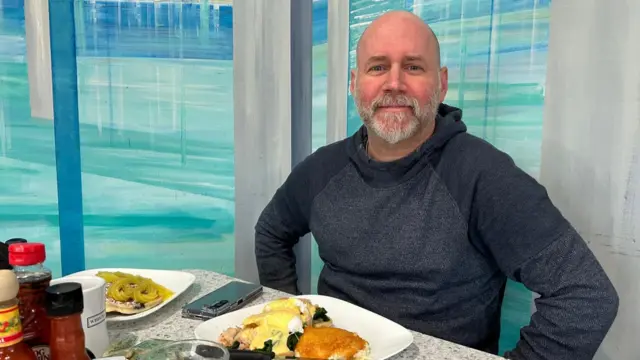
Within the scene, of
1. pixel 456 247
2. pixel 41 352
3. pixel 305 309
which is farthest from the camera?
pixel 456 247

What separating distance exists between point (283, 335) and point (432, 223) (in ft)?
1.56

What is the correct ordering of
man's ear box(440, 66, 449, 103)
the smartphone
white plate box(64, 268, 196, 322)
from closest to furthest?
the smartphone
white plate box(64, 268, 196, 322)
man's ear box(440, 66, 449, 103)

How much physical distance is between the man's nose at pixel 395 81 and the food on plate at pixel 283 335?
2.03 feet

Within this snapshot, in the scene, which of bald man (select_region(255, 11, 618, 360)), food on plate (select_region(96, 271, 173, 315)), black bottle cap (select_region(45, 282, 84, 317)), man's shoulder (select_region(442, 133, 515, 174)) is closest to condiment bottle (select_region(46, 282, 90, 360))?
black bottle cap (select_region(45, 282, 84, 317))

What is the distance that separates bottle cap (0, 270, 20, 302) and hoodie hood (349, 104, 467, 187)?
86 cm

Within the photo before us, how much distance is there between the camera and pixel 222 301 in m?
1.05

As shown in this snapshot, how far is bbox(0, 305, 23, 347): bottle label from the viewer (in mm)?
533

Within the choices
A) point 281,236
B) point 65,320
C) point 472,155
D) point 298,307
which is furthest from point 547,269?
point 65,320

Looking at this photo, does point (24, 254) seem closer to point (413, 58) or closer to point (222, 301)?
point (222, 301)

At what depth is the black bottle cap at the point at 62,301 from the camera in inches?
22.4

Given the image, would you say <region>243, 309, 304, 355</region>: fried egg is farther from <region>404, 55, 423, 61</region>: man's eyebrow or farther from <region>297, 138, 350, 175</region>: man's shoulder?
<region>404, 55, 423, 61</region>: man's eyebrow

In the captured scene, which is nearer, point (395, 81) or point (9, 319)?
point (9, 319)

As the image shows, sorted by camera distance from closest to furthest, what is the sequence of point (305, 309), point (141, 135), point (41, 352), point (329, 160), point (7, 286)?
point (7, 286), point (41, 352), point (305, 309), point (329, 160), point (141, 135)

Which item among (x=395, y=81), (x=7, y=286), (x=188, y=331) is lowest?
(x=188, y=331)
